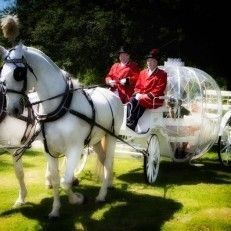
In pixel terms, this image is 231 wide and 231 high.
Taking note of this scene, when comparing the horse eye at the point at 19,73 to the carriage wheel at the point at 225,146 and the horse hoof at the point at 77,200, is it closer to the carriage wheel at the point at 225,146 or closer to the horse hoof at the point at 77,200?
the horse hoof at the point at 77,200

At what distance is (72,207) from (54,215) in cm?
54

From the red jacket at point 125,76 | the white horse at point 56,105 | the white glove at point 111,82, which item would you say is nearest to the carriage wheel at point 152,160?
the red jacket at point 125,76

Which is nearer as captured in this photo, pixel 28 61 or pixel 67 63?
pixel 28 61

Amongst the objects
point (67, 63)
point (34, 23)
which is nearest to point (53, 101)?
point (67, 63)

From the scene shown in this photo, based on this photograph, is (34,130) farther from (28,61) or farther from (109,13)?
Answer: (109,13)

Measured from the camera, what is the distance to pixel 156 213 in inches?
268

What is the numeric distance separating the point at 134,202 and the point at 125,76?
109 inches

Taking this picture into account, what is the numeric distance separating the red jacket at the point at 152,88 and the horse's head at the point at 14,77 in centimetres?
327

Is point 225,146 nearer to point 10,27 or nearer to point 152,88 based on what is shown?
point 152,88

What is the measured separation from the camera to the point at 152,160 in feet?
28.0

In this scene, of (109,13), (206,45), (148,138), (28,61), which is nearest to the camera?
(28,61)

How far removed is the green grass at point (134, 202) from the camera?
248 inches

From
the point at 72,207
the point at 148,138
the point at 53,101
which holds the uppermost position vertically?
the point at 53,101

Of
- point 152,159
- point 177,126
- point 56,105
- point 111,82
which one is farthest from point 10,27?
point 177,126
